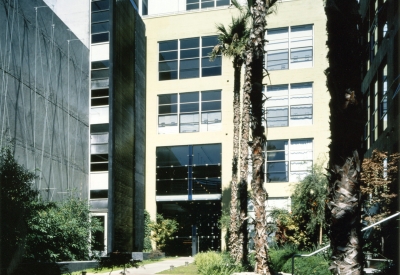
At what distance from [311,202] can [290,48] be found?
47.3ft

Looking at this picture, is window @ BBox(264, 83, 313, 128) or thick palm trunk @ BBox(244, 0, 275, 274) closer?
thick palm trunk @ BBox(244, 0, 275, 274)

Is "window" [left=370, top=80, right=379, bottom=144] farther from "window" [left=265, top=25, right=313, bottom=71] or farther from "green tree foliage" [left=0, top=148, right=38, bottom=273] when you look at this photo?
"green tree foliage" [left=0, top=148, right=38, bottom=273]

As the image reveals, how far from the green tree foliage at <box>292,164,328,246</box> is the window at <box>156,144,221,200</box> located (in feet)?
32.0

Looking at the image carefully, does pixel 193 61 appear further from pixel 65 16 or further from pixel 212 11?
pixel 65 16

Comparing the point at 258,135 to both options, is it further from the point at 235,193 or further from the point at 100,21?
the point at 100,21

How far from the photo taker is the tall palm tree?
196 inches

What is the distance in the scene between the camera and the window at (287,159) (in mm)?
33250

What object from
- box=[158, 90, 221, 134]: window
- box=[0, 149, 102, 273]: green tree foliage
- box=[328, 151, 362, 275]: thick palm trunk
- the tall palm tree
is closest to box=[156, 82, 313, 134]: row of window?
box=[158, 90, 221, 134]: window

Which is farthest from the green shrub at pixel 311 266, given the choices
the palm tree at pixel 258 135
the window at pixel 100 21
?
the window at pixel 100 21

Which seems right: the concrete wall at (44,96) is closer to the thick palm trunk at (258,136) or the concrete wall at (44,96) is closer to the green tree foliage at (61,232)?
the green tree foliage at (61,232)

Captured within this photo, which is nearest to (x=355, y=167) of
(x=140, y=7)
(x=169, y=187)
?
(x=169, y=187)

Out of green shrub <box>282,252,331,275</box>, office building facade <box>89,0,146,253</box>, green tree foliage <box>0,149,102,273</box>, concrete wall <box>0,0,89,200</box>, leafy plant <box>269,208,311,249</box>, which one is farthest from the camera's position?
office building facade <box>89,0,146,253</box>

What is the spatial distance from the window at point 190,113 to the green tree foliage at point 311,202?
11.1m

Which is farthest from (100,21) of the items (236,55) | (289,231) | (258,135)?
(258,135)
